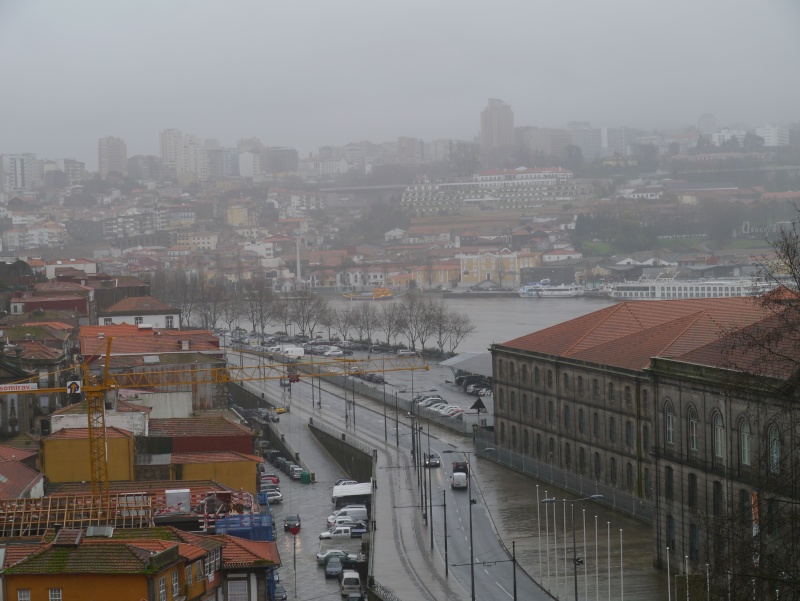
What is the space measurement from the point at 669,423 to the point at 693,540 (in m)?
1.02

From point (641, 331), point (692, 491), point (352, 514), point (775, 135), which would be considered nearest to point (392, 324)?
point (641, 331)

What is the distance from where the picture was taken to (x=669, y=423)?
39.0 ft

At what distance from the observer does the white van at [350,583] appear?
11.6 m

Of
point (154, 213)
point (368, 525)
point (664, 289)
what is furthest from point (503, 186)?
point (368, 525)

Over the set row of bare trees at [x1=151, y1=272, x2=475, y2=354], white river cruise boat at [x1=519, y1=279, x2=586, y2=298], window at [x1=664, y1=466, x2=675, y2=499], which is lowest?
white river cruise boat at [x1=519, y1=279, x2=586, y2=298]

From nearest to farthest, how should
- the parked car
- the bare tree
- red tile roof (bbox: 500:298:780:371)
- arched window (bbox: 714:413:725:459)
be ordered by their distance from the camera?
arched window (bbox: 714:413:725:459)
the parked car
red tile roof (bbox: 500:298:780:371)
the bare tree

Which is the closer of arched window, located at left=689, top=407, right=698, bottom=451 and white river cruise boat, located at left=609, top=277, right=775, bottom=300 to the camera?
arched window, located at left=689, top=407, right=698, bottom=451

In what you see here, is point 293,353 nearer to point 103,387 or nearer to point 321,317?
point 321,317

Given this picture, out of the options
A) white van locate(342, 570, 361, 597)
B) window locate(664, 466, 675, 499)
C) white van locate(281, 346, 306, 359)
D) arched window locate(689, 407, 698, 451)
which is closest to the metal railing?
window locate(664, 466, 675, 499)

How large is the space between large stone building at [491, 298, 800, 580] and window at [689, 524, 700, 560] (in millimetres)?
11

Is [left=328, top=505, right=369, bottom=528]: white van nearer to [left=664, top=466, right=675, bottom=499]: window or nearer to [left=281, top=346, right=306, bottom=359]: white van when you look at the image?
[left=664, top=466, right=675, bottom=499]: window

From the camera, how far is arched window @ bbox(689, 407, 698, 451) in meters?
11.4

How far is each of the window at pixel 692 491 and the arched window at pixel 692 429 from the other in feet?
0.70

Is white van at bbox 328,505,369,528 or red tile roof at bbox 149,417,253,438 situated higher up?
red tile roof at bbox 149,417,253,438
